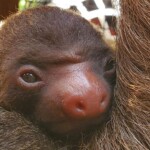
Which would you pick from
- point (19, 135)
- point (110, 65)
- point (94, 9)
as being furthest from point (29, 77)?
point (94, 9)

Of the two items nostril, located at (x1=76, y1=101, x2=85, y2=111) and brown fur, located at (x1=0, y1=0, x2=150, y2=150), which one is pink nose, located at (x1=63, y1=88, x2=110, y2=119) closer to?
nostril, located at (x1=76, y1=101, x2=85, y2=111)

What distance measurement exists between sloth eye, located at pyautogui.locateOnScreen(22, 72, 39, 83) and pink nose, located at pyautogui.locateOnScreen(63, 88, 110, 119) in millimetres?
190

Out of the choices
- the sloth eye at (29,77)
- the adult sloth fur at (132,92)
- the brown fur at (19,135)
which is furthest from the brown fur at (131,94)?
the sloth eye at (29,77)

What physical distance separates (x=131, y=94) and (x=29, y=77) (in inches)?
18.1

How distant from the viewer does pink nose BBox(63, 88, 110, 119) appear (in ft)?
6.99

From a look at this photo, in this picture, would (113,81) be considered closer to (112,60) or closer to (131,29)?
(112,60)

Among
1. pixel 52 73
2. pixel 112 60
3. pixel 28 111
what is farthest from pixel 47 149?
pixel 112 60

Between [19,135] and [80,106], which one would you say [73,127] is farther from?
[19,135]

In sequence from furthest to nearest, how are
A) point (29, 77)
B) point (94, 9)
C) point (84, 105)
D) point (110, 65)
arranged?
1. point (94, 9)
2. point (110, 65)
3. point (29, 77)
4. point (84, 105)

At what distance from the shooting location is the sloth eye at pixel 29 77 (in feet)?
7.36

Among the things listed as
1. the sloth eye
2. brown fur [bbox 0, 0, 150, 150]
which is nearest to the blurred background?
brown fur [bbox 0, 0, 150, 150]

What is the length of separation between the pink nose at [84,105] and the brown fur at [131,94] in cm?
19

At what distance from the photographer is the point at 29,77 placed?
7.36 ft

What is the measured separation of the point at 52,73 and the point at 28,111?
0.21 metres
